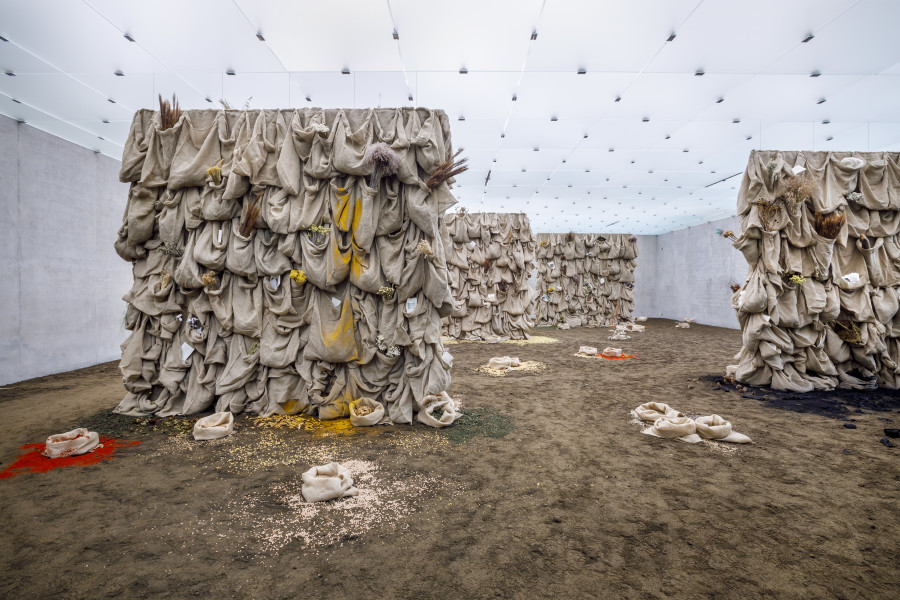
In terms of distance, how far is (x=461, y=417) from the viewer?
427 cm

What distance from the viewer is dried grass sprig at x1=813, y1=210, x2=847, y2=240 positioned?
5.08 metres

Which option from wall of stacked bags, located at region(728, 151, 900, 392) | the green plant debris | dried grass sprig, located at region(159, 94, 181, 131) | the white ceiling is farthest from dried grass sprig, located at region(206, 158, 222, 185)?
wall of stacked bags, located at region(728, 151, 900, 392)

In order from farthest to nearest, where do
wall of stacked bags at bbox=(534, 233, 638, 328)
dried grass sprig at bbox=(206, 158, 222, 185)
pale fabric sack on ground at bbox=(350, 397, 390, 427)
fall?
wall of stacked bags at bbox=(534, 233, 638, 328) < dried grass sprig at bbox=(206, 158, 222, 185) < pale fabric sack on ground at bbox=(350, 397, 390, 427)

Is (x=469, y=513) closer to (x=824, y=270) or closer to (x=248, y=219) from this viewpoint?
Result: (x=248, y=219)

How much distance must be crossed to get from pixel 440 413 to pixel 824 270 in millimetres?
5174

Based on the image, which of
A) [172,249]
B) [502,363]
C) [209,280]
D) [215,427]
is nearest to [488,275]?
[502,363]

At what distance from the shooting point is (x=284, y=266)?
13.5 ft

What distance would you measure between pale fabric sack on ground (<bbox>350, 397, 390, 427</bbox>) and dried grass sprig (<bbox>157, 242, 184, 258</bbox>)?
7.84ft

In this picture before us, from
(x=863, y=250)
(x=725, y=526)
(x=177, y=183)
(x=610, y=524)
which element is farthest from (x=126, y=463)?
(x=863, y=250)

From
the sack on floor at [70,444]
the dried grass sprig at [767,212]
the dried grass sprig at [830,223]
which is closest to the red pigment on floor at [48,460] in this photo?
the sack on floor at [70,444]

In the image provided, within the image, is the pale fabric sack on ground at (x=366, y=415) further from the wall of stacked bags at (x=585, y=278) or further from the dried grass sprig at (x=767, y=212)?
the wall of stacked bags at (x=585, y=278)

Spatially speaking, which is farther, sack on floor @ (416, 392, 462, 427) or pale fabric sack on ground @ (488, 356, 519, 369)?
pale fabric sack on ground @ (488, 356, 519, 369)

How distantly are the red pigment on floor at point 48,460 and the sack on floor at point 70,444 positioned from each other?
3 centimetres

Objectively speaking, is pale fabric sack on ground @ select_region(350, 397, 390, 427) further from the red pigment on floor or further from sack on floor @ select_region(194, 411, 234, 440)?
the red pigment on floor
